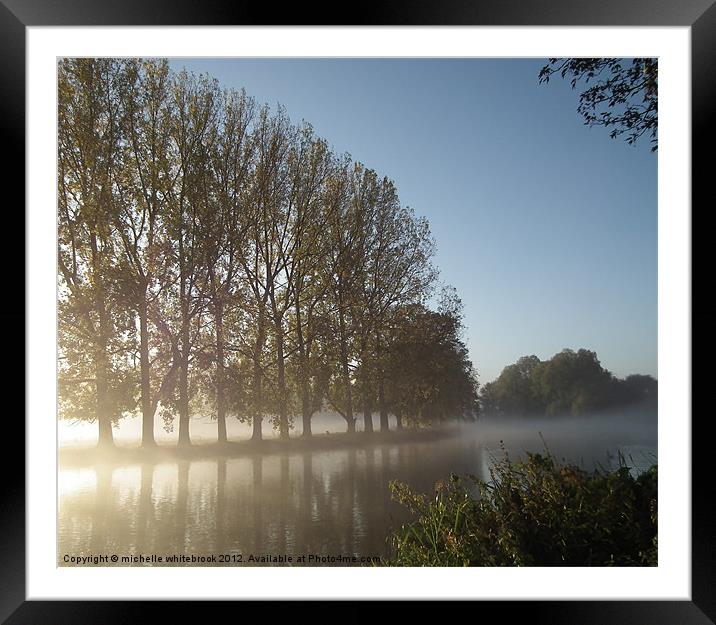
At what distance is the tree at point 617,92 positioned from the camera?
388cm

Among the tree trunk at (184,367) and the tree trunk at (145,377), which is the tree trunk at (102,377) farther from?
the tree trunk at (184,367)

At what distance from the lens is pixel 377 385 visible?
4188mm

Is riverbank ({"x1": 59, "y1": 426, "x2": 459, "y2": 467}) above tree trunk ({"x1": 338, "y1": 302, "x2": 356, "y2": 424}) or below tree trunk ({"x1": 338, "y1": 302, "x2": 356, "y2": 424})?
below

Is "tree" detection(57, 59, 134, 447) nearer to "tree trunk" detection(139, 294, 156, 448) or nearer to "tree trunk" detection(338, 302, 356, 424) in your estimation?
"tree trunk" detection(139, 294, 156, 448)

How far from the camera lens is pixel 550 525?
342 cm

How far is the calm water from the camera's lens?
381cm

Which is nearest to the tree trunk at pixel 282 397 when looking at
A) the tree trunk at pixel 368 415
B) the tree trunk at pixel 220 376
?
the tree trunk at pixel 220 376

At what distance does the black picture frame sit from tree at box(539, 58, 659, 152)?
2.17 ft

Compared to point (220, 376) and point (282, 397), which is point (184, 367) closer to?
point (220, 376)

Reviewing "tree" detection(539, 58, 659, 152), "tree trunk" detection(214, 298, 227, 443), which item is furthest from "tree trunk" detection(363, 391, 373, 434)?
"tree" detection(539, 58, 659, 152)

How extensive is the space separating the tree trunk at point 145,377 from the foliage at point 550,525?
1.76 m

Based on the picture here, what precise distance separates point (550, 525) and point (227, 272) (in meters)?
2.53
